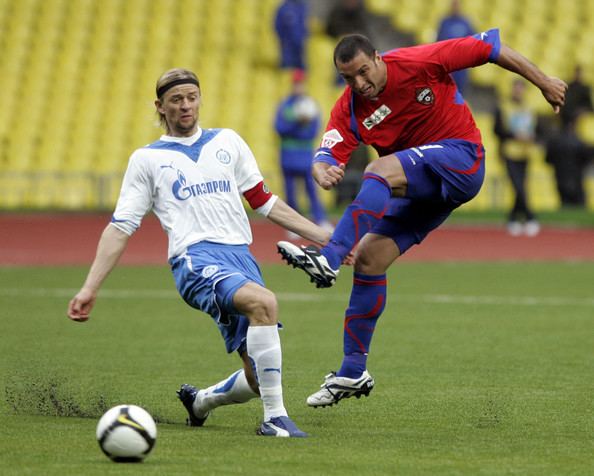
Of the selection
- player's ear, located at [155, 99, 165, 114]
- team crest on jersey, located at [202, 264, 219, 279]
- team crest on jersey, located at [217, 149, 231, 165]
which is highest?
player's ear, located at [155, 99, 165, 114]

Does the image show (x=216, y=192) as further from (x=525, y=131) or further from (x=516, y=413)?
(x=525, y=131)

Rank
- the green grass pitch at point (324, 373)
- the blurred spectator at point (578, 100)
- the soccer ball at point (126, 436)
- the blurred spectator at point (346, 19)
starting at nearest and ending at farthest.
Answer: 1. the soccer ball at point (126, 436)
2. the green grass pitch at point (324, 373)
3. the blurred spectator at point (578, 100)
4. the blurred spectator at point (346, 19)

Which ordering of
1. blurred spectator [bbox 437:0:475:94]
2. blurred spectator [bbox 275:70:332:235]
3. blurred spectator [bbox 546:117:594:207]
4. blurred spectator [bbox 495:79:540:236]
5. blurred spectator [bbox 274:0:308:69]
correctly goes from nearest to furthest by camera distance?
blurred spectator [bbox 275:70:332:235]
blurred spectator [bbox 495:79:540:236]
blurred spectator [bbox 437:0:475:94]
blurred spectator [bbox 546:117:594:207]
blurred spectator [bbox 274:0:308:69]

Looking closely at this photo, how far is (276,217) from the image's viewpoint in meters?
6.79

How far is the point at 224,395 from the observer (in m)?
6.83

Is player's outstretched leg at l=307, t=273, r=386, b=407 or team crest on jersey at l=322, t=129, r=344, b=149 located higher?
team crest on jersey at l=322, t=129, r=344, b=149

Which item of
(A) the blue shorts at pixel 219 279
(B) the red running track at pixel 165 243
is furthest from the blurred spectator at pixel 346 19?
(A) the blue shorts at pixel 219 279

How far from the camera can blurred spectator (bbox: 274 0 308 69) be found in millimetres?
23250

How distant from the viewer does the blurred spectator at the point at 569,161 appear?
22.4 metres

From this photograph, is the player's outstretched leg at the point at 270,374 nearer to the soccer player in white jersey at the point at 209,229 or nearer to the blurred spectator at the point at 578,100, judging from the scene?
the soccer player in white jersey at the point at 209,229

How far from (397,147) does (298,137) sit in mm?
11997

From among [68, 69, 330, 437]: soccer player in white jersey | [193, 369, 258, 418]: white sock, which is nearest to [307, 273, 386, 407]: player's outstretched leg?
[193, 369, 258, 418]: white sock

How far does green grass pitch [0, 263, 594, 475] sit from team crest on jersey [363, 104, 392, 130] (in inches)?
62.4

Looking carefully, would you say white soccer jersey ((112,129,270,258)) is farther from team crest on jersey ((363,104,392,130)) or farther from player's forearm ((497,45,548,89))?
player's forearm ((497,45,548,89))
